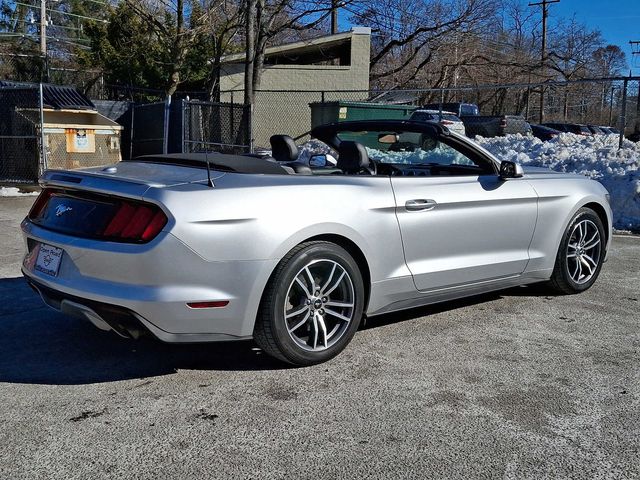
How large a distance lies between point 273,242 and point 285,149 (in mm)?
1738

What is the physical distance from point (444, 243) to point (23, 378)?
2.77 meters

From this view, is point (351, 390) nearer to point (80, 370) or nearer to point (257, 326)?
point (257, 326)

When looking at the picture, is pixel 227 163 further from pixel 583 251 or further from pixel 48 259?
pixel 583 251

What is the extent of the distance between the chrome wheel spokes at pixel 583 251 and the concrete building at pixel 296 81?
19699mm

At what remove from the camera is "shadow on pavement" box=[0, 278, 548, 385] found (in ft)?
13.0

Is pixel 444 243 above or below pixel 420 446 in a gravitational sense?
above

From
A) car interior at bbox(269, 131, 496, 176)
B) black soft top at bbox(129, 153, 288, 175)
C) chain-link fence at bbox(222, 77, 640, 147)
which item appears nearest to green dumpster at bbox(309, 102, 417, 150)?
chain-link fence at bbox(222, 77, 640, 147)

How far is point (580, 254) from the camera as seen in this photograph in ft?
19.3

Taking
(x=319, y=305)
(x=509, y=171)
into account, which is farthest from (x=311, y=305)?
(x=509, y=171)

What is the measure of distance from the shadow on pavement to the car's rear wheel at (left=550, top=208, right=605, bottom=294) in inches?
62.0

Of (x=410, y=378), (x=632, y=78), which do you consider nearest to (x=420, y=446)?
(x=410, y=378)

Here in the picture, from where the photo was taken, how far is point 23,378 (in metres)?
3.87

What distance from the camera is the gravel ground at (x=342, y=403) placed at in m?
2.95

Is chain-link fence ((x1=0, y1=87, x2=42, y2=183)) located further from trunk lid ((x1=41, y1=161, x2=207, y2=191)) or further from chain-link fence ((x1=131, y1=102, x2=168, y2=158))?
trunk lid ((x1=41, y1=161, x2=207, y2=191))
